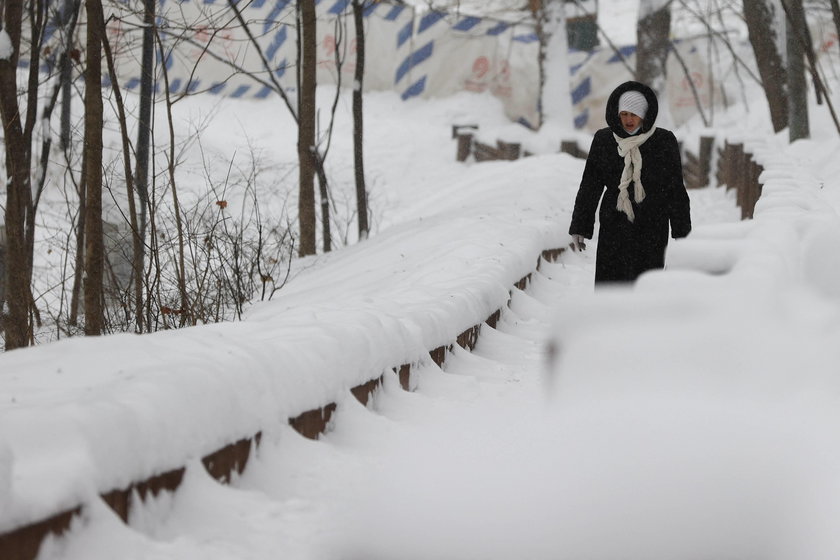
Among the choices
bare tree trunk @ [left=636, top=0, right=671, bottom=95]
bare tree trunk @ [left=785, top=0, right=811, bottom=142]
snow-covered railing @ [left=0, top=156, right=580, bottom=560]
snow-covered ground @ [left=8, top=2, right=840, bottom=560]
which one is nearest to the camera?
snow-covered ground @ [left=8, top=2, right=840, bottom=560]

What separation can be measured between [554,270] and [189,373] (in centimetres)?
648

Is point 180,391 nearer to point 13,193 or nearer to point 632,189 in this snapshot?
point 632,189

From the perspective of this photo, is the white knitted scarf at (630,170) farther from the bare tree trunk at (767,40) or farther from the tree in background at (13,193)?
the bare tree trunk at (767,40)

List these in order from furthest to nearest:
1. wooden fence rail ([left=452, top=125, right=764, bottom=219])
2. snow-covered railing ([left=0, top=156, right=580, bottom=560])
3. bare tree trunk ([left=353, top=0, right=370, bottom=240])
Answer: bare tree trunk ([left=353, top=0, right=370, bottom=240]) < wooden fence rail ([left=452, top=125, right=764, bottom=219]) < snow-covered railing ([left=0, top=156, right=580, bottom=560])

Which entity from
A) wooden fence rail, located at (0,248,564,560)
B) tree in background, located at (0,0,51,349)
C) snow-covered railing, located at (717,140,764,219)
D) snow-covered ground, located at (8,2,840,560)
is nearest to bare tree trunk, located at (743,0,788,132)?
snow-covered railing, located at (717,140,764,219)

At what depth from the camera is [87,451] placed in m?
2.75

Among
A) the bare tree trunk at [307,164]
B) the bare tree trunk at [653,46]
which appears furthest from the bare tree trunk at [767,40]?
the bare tree trunk at [307,164]

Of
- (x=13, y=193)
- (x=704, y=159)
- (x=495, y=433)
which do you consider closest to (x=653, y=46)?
(x=704, y=159)

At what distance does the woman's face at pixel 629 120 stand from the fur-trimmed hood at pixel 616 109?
0.02m

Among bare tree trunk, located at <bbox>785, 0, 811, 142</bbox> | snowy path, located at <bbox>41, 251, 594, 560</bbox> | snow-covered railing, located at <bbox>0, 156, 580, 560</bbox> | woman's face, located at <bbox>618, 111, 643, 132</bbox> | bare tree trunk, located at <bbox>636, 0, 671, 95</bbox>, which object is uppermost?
bare tree trunk, located at <bbox>636, 0, 671, 95</bbox>

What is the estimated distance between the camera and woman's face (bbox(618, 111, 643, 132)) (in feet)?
18.6

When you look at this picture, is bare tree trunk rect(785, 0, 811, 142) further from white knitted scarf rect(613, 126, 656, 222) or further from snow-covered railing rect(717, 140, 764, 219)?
white knitted scarf rect(613, 126, 656, 222)

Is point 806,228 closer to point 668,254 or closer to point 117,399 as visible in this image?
point 668,254

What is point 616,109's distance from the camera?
572cm
